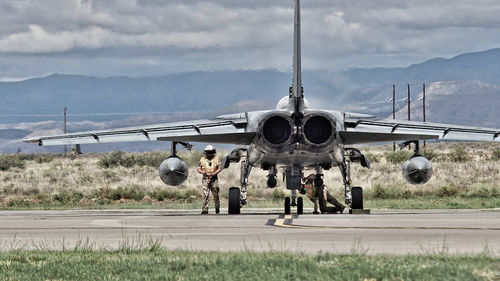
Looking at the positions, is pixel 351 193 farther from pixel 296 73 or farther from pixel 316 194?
pixel 296 73

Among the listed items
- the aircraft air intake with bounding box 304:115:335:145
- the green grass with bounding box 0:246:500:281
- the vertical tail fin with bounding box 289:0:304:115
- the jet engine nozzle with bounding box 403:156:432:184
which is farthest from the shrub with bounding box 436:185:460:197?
the green grass with bounding box 0:246:500:281

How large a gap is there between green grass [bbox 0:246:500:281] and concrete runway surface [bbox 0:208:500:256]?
3.88 feet

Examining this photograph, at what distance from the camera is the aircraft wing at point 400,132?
25688mm

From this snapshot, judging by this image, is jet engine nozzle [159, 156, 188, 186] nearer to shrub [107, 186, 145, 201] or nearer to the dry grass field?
the dry grass field

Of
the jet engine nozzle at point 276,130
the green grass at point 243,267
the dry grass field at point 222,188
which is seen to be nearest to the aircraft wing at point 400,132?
the jet engine nozzle at point 276,130

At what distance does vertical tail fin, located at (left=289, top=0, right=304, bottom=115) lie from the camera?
23891 millimetres

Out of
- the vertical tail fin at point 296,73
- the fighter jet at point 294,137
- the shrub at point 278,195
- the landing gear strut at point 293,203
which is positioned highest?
the vertical tail fin at point 296,73

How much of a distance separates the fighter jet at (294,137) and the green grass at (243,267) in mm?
10934

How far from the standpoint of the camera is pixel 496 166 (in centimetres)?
5203

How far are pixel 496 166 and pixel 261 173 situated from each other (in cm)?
1339

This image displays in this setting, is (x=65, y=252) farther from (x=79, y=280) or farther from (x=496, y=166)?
(x=496, y=166)

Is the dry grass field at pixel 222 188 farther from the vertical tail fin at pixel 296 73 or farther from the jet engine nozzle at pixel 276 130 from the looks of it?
the vertical tail fin at pixel 296 73

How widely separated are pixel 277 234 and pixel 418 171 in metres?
9.87

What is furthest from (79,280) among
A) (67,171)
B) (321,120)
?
(67,171)
